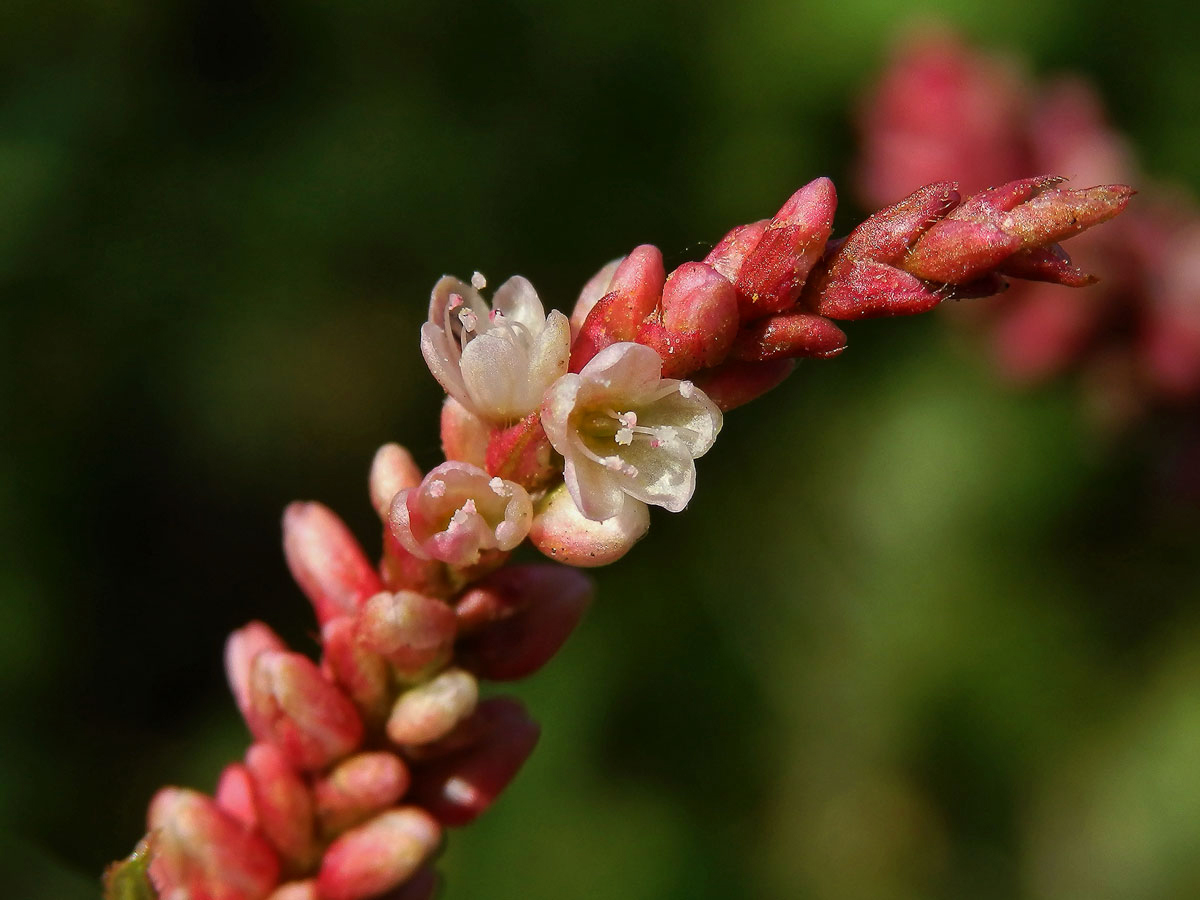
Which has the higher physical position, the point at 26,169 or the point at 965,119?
the point at 26,169

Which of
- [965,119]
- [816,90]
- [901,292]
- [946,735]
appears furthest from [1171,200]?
[901,292]

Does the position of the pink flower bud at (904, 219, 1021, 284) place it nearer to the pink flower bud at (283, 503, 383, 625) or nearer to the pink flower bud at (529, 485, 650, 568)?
the pink flower bud at (529, 485, 650, 568)

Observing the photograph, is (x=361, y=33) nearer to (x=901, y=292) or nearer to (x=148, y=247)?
(x=148, y=247)

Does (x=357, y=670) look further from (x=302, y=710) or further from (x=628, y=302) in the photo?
(x=628, y=302)

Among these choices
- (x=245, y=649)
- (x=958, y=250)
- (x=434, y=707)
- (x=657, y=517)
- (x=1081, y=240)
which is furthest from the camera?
(x=657, y=517)

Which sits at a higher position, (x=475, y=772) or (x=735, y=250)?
(x=735, y=250)

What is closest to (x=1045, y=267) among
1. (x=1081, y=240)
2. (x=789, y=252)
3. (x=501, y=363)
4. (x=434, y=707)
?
(x=789, y=252)

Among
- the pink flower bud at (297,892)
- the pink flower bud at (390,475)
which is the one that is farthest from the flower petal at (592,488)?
the pink flower bud at (297,892)
